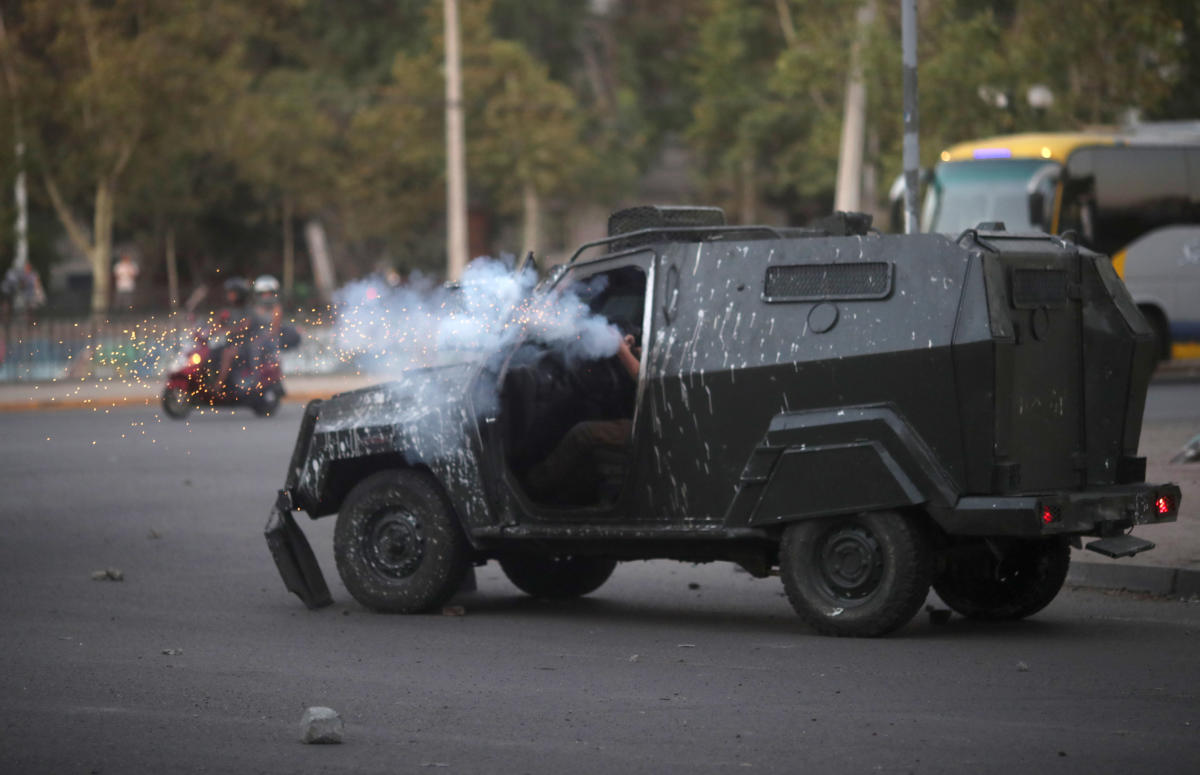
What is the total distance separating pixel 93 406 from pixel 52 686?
905 inches

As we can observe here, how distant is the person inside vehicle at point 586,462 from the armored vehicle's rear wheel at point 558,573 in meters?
0.90

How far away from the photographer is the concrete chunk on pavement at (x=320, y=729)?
6.77 metres

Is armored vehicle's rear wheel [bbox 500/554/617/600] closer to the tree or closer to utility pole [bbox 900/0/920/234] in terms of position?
utility pole [bbox 900/0/920/234]

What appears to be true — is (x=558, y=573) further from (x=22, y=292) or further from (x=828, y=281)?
(x=22, y=292)

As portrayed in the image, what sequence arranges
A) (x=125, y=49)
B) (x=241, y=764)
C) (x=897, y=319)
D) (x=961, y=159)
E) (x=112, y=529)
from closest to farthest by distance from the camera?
(x=241, y=764)
(x=897, y=319)
(x=112, y=529)
(x=961, y=159)
(x=125, y=49)

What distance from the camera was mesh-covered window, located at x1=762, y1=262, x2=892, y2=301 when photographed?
895 cm

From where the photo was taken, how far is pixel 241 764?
649 centimetres

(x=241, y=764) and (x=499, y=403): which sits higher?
(x=499, y=403)

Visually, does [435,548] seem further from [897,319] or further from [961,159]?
[961,159]

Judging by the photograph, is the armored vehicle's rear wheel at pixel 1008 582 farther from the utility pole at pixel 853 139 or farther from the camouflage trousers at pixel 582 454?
the utility pole at pixel 853 139

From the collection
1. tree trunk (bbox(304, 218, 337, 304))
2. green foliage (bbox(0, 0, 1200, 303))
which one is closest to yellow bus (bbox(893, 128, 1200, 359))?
green foliage (bbox(0, 0, 1200, 303))

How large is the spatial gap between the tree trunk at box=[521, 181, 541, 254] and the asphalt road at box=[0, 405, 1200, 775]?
42.0 m

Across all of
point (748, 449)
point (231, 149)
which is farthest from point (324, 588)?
point (231, 149)

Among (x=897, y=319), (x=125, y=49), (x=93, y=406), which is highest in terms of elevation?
(x=125, y=49)
